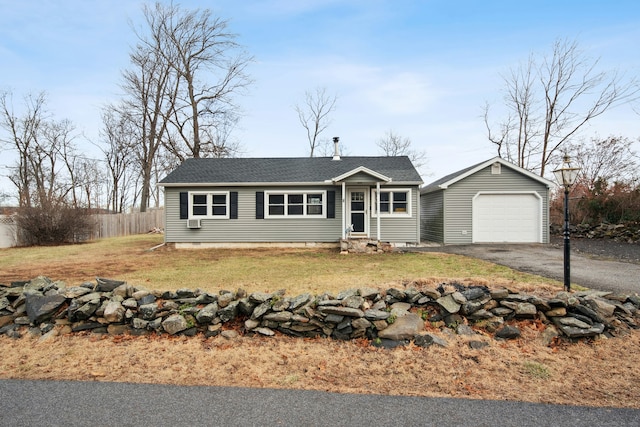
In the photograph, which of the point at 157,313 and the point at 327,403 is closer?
the point at 327,403

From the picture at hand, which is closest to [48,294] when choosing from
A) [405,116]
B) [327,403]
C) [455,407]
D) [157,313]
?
[157,313]

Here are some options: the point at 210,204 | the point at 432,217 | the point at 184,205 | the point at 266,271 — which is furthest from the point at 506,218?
the point at 184,205

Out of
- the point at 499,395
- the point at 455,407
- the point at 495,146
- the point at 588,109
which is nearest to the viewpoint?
the point at 455,407

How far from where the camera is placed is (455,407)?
2660 mm

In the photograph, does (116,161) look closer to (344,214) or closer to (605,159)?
(344,214)

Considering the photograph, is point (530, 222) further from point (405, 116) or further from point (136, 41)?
point (136, 41)

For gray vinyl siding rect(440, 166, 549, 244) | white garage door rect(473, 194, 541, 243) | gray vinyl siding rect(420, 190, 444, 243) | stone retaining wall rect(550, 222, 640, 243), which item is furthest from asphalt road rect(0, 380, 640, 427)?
stone retaining wall rect(550, 222, 640, 243)

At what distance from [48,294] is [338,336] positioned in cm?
398

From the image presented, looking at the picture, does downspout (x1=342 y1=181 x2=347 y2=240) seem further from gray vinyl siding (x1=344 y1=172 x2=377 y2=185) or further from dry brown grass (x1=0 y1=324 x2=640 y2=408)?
dry brown grass (x1=0 y1=324 x2=640 y2=408)

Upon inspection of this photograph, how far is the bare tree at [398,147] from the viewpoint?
33719 mm

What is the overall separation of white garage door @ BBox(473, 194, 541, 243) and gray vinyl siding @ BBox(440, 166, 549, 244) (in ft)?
0.84

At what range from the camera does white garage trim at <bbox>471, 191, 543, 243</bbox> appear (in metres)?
13.9

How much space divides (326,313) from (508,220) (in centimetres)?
1258

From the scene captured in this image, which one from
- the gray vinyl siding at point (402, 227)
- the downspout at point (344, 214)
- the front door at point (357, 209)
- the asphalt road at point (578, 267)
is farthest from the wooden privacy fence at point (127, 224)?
the asphalt road at point (578, 267)
